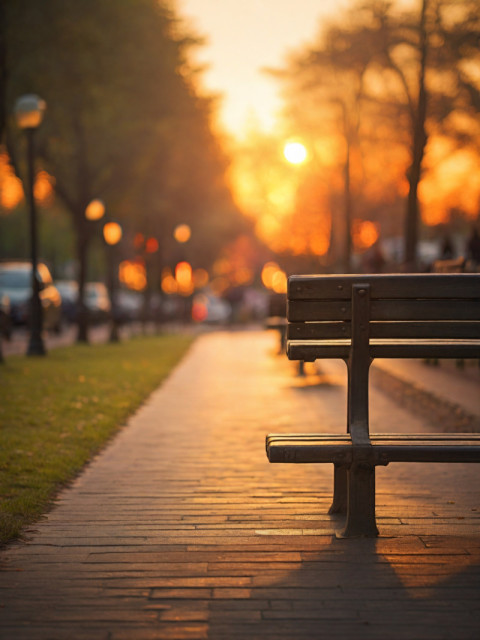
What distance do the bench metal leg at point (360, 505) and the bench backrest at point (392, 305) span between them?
68cm

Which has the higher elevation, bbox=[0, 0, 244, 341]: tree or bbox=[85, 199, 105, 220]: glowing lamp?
bbox=[0, 0, 244, 341]: tree

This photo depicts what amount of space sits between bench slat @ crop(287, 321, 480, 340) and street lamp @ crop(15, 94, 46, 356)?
13920 millimetres

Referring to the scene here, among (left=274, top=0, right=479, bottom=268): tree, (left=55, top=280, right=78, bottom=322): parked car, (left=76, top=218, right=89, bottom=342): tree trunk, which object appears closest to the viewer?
(left=274, top=0, right=479, bottom=268): tree

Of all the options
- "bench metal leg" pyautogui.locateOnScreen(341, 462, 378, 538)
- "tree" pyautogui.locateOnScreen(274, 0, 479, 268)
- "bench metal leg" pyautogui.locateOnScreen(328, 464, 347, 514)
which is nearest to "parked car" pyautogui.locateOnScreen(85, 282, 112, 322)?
"tree" pyautogui.locateOnScreen(274, 0, 479, 268)

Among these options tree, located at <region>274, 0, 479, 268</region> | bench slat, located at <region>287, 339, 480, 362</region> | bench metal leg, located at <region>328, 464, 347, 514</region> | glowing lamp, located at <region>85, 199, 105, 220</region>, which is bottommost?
bench metal leg, located at <region>328, 464, 347, 514</region>

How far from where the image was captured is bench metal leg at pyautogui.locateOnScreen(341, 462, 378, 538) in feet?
16.8

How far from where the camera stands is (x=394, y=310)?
518 cm

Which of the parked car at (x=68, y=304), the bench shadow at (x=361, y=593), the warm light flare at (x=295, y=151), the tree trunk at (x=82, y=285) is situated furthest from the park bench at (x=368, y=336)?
the parked car at (x=68, y=304)

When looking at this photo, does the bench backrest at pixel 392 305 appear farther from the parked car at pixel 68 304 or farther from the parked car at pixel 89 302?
the parked car at pixel 68 304

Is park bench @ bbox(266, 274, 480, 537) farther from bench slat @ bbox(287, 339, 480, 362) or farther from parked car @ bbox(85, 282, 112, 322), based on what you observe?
parked car @ bbox(85, 282, 112, 322)

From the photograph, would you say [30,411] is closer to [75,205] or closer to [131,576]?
[131,576]

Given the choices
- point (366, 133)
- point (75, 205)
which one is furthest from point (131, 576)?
point (366, 133)

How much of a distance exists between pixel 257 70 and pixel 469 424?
110ft

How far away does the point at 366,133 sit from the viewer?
122ft
